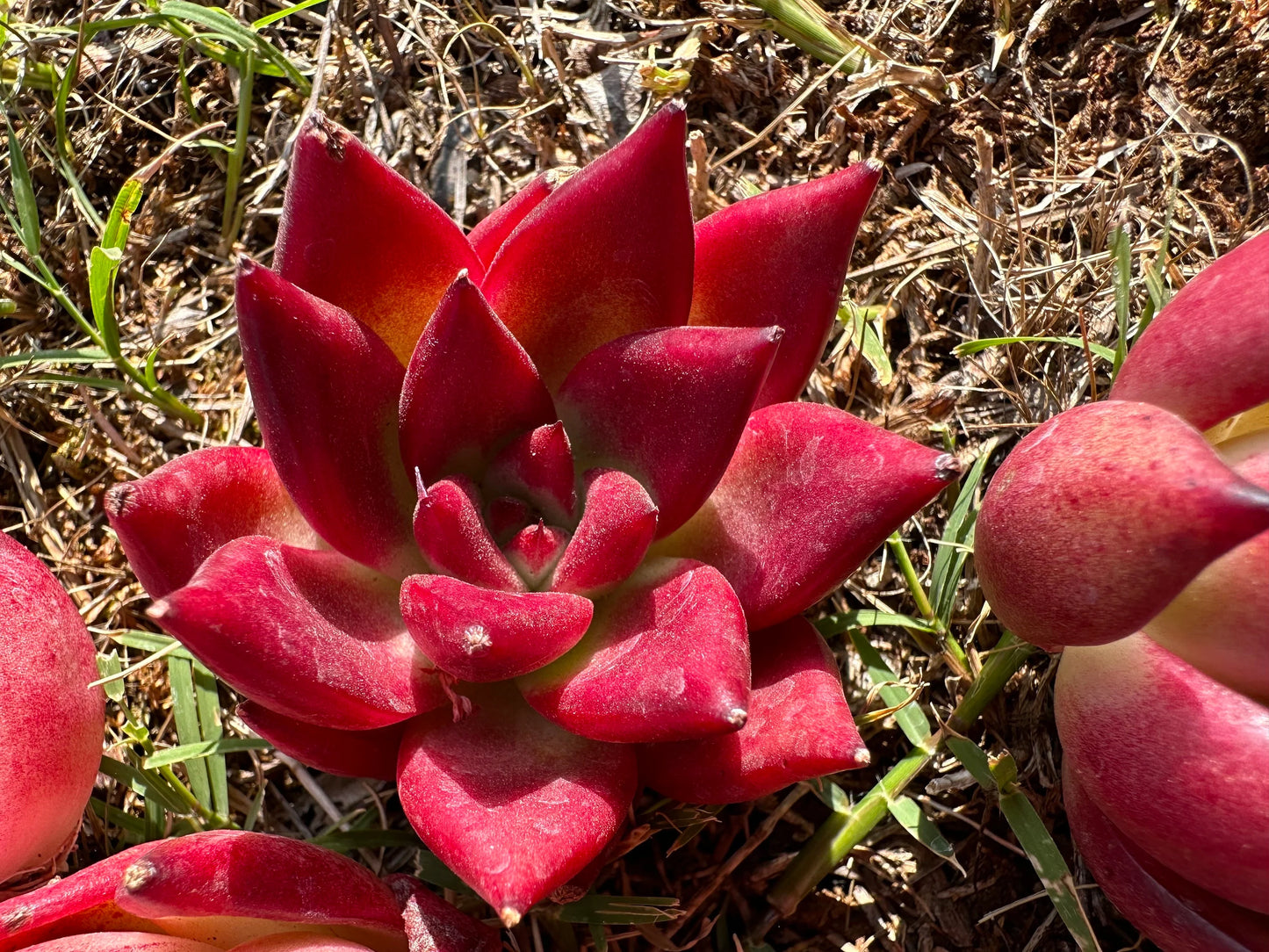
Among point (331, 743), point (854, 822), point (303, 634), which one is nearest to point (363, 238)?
point (303, 634)

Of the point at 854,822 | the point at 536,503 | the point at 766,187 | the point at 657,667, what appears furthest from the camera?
the point at 766,187

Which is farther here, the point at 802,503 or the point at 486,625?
the point at 802,503

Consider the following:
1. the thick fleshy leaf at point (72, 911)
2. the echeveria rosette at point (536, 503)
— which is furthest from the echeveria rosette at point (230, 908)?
the echeveria rosette at point (536, 503)

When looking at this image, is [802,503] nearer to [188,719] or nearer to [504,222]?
[504,222]

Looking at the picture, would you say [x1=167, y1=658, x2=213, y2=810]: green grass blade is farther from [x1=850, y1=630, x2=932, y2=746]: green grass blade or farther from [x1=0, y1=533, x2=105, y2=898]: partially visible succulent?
[x1=850, y1=630, x2=932, y2=746]: green grass blade

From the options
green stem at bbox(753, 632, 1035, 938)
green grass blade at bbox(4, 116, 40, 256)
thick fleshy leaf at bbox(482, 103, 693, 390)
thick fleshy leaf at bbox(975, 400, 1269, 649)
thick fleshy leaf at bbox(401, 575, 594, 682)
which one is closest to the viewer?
thick fleshy leaf at bbox(975, 400, 1269, 649)

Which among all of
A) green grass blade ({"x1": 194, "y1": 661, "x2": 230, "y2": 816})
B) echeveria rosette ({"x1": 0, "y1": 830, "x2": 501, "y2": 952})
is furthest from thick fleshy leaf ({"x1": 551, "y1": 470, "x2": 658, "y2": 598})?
green grass blade ({"x1": 194, "y1": 661, "x2": 230, "y2": 816})

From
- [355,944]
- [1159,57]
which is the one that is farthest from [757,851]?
[1159,57]
